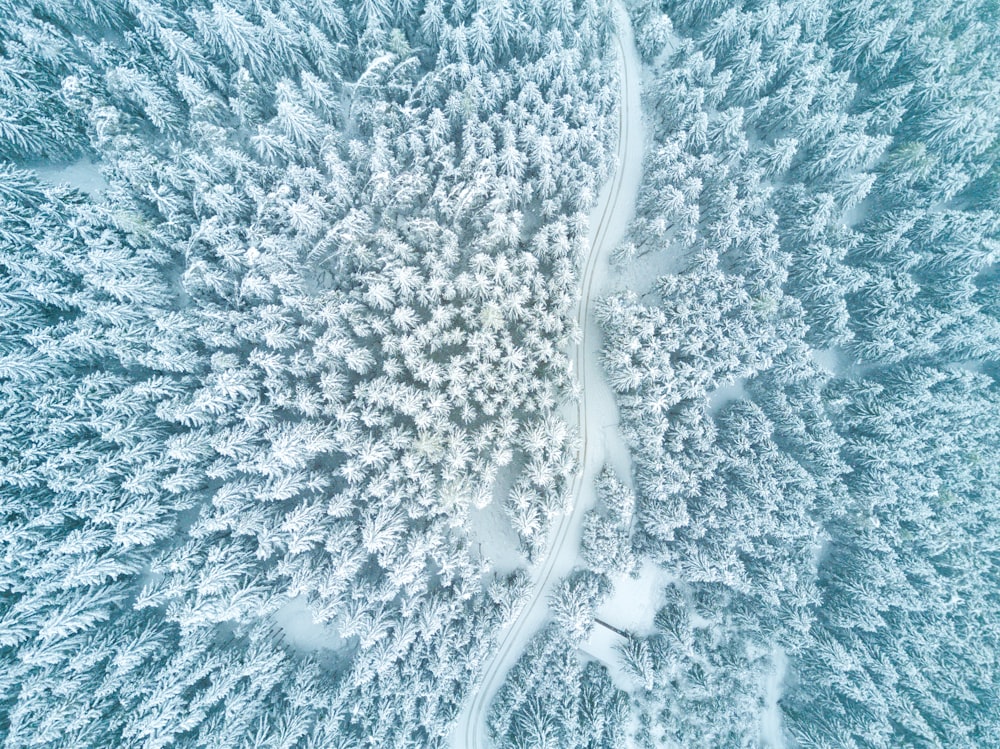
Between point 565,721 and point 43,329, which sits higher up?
point 43,329

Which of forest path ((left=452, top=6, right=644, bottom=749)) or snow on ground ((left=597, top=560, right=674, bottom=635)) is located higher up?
forest path ((left=452, top=6, right=644, bottom=749))

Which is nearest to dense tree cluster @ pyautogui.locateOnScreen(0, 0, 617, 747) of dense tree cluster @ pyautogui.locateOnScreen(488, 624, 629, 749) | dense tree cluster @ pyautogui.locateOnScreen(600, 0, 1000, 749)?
dense tree cluster @ pyautogui.locateOnScreen(488, 624, 629, 749)

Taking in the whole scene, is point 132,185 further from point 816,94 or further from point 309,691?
point 816,94

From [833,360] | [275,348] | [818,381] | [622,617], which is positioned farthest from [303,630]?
[833,360]

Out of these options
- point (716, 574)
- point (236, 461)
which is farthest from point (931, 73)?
point (236, 461)

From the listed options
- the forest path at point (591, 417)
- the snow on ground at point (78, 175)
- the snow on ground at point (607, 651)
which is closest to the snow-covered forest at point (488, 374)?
the snow on ground at point (78, 175)

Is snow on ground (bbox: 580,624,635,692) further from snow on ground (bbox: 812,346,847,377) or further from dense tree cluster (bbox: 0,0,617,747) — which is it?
snow on ground (bbox: 812,346,847,377)
